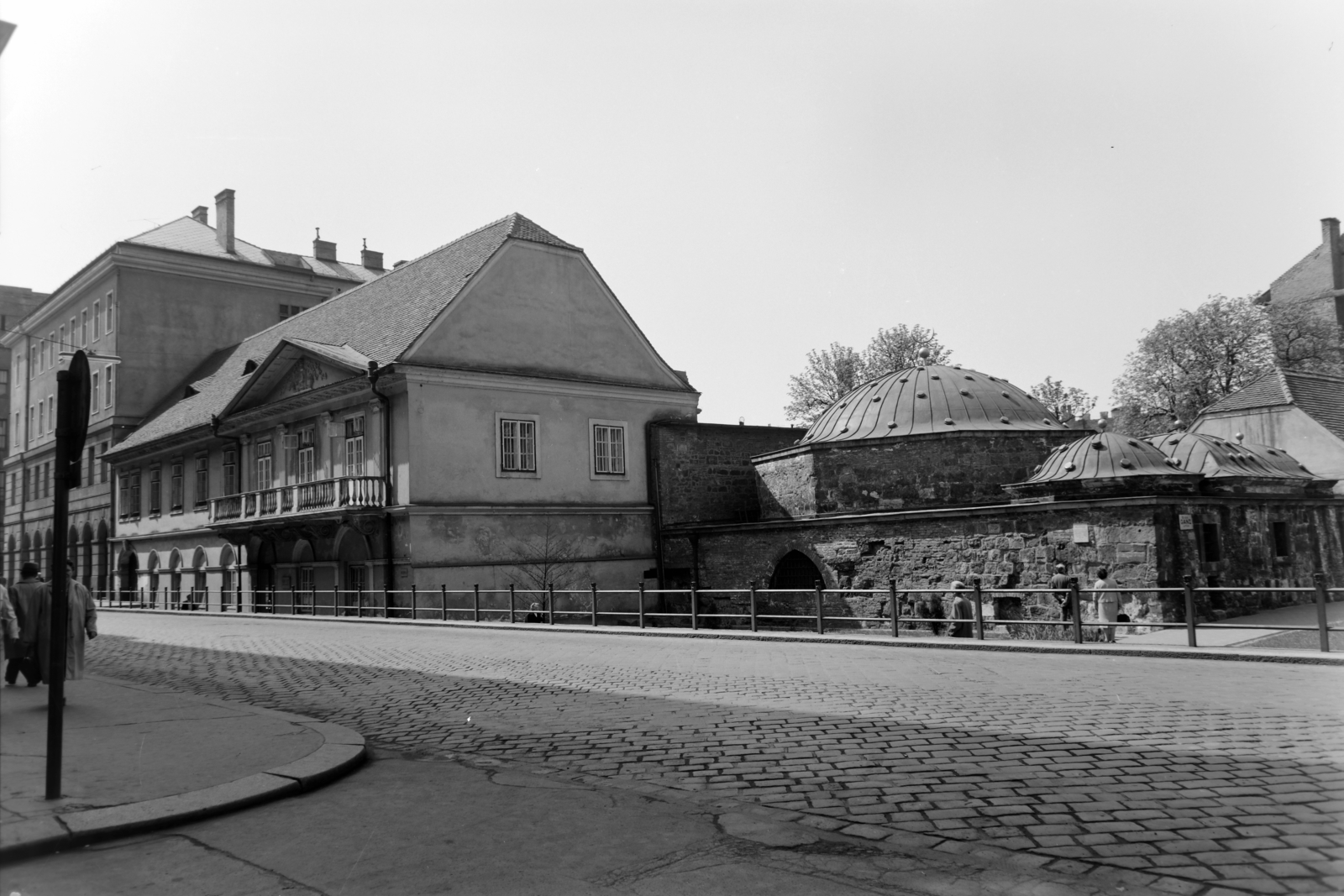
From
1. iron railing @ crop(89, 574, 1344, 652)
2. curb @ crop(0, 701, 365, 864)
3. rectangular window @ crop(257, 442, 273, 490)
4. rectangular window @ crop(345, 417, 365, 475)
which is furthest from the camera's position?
rectangular window @ crop(257, 442, 273, 490)

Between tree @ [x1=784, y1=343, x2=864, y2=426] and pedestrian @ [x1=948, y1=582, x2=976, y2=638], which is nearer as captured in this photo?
pedestrian @ [x1=948, y1=582, x2=976, y2=638]

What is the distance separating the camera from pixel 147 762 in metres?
7.56

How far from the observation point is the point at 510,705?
36.4 ft

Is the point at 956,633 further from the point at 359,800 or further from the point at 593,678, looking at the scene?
the point at 359,800

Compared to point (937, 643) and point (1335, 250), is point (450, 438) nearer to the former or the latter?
point (937, 643)

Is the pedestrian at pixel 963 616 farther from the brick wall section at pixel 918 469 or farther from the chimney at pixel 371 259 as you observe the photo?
the chimney at pixel 371 259

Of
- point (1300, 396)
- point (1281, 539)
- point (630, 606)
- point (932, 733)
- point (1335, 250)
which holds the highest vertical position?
point (1335, 250)

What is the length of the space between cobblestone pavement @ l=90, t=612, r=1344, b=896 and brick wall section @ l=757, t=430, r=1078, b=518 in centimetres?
1419

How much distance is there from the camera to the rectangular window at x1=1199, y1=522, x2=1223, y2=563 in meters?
22.4

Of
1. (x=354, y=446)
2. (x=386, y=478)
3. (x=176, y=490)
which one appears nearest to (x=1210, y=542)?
(x=386, y=478)

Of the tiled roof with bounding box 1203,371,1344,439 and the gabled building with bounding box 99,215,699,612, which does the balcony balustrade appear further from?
the tiled roof with bounding box 1203,371,1344,439

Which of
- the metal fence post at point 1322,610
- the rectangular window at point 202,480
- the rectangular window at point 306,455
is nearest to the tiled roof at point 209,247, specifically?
the rectangular window at point 202,480

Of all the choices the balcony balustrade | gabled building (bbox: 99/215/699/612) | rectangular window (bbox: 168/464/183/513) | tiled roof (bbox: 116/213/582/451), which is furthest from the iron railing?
tiled roof (bbox: 116/213/582/451)

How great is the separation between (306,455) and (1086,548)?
2240 centimetres
